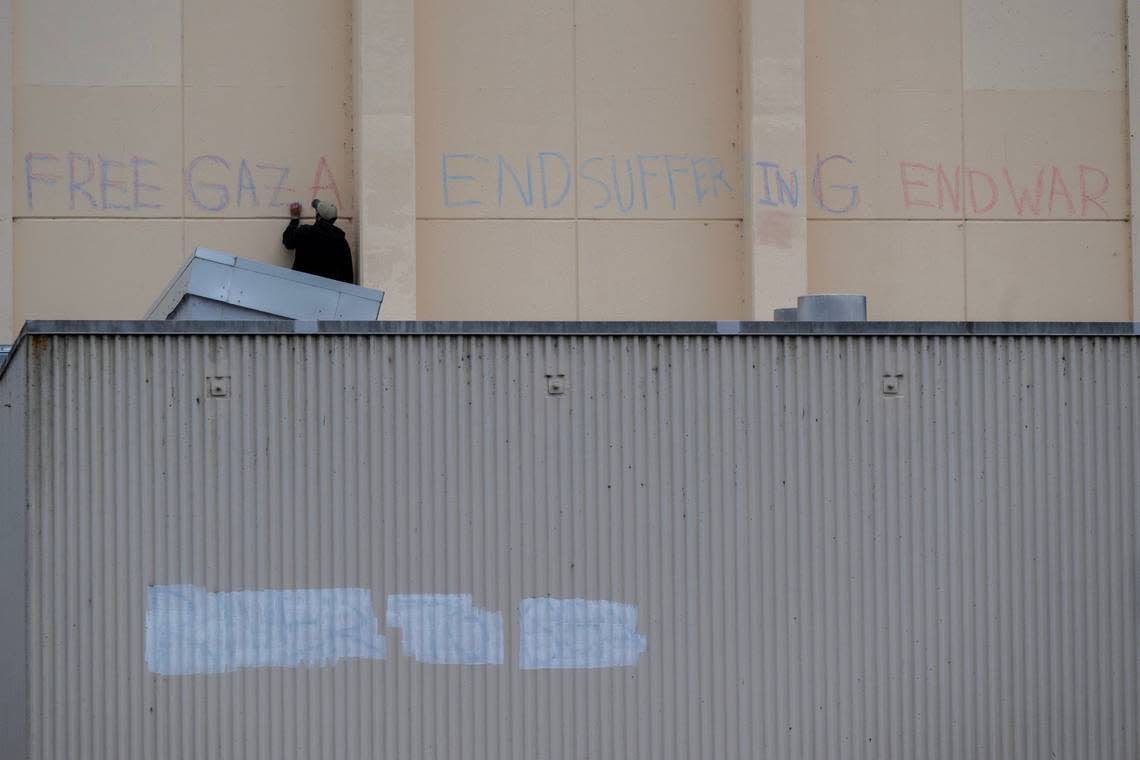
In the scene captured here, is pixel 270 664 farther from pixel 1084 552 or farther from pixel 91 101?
pixel 91 101

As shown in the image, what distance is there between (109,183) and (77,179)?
0.29m

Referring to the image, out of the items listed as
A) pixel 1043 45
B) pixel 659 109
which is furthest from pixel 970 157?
pixel 659 109

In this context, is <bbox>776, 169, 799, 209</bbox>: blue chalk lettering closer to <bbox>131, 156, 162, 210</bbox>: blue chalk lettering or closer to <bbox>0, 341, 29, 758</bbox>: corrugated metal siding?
<bbox>131, 156, 162, 210</bbox>: blue chalk lettering

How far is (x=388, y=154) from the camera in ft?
37.2

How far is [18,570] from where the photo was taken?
6109mm

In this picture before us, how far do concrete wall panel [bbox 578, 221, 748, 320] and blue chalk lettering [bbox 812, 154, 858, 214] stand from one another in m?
0.82

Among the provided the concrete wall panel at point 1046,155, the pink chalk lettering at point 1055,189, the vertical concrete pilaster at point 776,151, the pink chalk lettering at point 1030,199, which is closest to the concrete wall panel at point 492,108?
the vertical concrete pilaster at point 776,151

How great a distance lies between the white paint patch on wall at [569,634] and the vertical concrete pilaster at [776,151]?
227 inches

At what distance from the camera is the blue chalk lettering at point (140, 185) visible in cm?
1162

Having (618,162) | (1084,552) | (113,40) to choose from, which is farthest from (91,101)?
(1084,552)

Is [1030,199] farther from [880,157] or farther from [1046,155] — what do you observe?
[880,157]

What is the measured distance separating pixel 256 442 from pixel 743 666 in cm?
267

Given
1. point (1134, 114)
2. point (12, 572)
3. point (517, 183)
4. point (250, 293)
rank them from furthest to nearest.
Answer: point (1134, 114), point (517, 183), point (250, 293), point (12, 572)

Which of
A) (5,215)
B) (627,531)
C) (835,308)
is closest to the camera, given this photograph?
(627,531)
